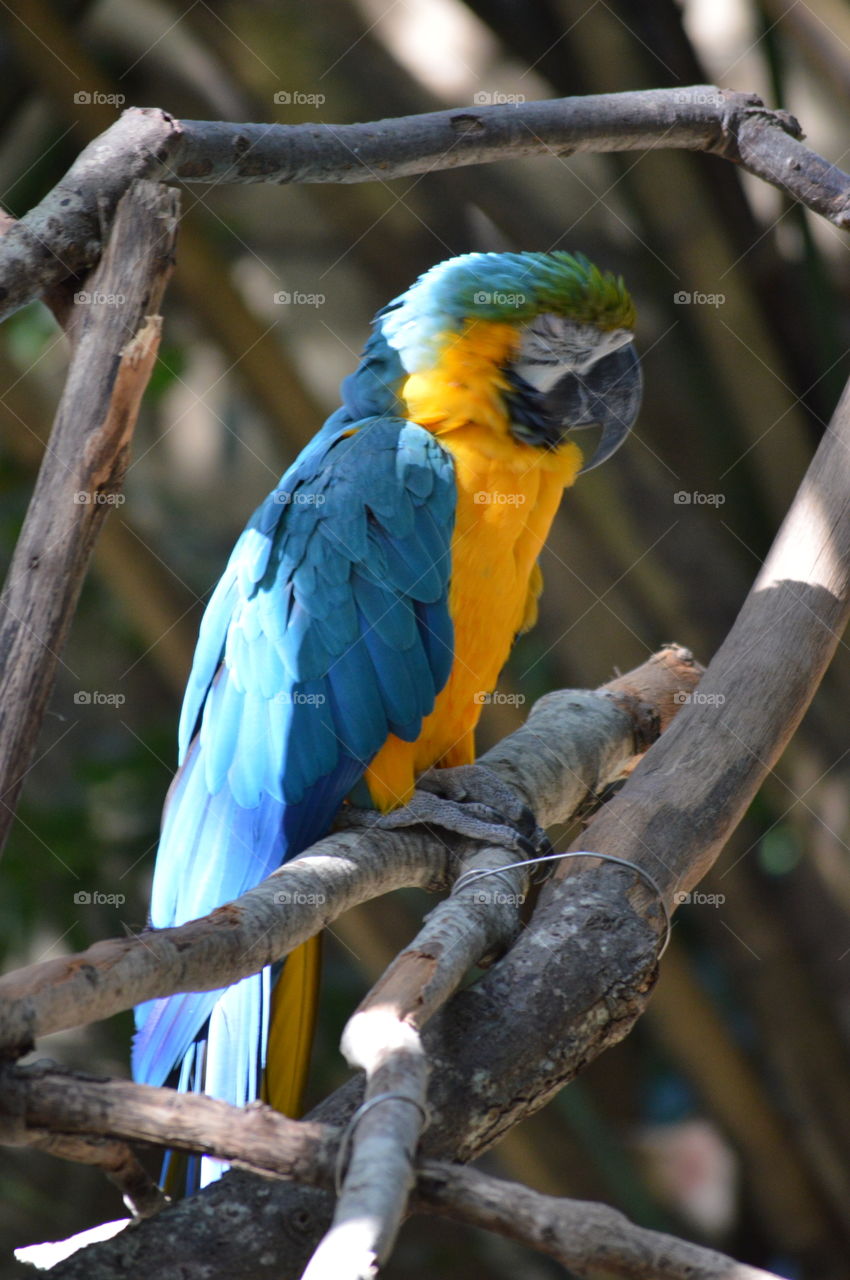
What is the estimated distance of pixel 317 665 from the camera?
5.08ft

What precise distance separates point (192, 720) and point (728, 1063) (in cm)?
179

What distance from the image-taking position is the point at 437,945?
3.50 ft

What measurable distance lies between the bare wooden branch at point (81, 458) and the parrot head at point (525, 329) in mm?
595

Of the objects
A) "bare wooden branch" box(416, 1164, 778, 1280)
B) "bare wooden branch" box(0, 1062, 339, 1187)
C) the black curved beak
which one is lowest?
"bare wooden branch" box(416, 1164, 778, 1280)

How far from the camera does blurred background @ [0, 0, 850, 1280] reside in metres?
2.74

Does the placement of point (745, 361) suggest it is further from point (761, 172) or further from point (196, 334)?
point (196, 334)

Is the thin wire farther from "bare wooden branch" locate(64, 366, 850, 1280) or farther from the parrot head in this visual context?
the parrot head

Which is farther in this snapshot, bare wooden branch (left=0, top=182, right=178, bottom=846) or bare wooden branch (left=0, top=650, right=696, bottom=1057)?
bare wooden branch (left=0, top=182, right=178, bottom=846)

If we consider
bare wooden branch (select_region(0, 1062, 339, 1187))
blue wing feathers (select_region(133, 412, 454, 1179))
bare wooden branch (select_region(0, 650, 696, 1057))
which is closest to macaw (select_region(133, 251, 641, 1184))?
blue wing feathers (select_region(133, 412, 454, 1179))

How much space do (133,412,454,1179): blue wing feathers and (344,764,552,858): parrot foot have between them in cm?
8

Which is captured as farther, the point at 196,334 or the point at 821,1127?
the point at 196,334

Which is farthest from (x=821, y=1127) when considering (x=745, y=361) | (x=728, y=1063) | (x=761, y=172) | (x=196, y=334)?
(x=196, y=334)

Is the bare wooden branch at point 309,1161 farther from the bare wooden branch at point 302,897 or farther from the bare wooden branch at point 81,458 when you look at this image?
the bare wooden branch at point 81,458

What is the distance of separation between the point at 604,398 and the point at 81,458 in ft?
2.93
